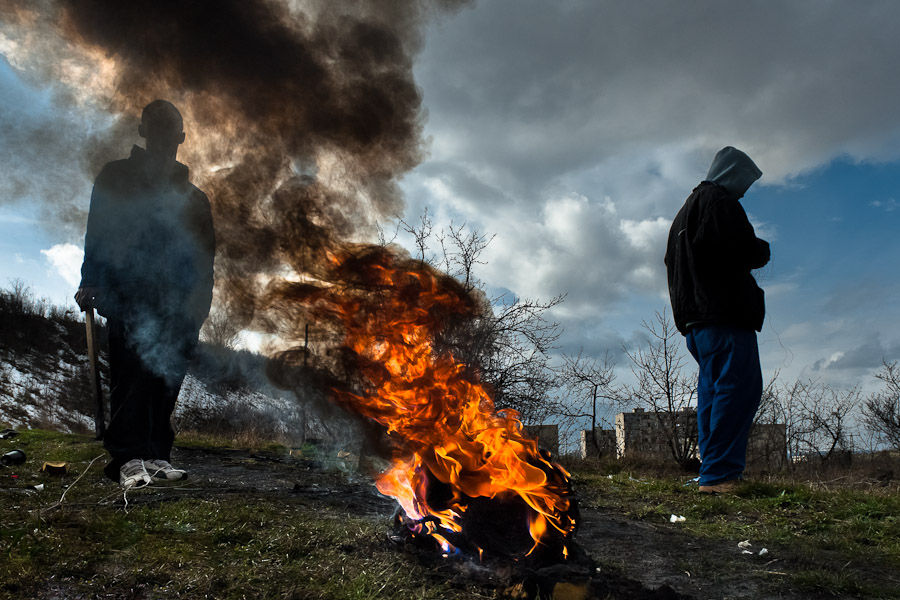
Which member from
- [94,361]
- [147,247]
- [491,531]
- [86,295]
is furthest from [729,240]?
[94,361]

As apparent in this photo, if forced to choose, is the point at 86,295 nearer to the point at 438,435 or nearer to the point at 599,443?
the point at 438,435

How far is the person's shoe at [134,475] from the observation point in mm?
4266

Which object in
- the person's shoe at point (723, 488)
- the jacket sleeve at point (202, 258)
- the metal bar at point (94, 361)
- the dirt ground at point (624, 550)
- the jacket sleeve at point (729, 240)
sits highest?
the jacket sleeve at point (729, 240)

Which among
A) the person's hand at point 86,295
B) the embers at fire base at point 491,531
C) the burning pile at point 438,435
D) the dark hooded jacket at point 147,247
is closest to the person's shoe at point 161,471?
the dark hooded jacket at point 147,247

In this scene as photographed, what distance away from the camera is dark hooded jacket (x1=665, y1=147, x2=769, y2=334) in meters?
5.20

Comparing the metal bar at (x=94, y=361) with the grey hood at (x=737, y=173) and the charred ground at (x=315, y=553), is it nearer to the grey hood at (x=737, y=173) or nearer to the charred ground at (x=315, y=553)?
the charred ground at (x=315, y=553)

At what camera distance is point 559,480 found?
3061 millimetres

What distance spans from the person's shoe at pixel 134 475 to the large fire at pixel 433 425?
70.1 inches

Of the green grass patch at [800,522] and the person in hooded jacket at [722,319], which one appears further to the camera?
the person in hooded jacket at [722,319]

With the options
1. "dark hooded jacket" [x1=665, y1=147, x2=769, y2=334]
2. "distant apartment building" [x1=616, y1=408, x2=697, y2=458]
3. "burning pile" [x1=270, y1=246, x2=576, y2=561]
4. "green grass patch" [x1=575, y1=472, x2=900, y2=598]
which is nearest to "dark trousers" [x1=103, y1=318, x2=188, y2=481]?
"burning pile" [x1=270, y1=246, x2=576, y2=561]

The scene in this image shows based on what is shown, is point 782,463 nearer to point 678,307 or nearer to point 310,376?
point 678,307

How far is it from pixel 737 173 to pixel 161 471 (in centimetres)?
604

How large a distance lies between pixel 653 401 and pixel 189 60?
8.29 meters

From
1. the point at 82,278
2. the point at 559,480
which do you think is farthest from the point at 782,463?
the point at 82,278
